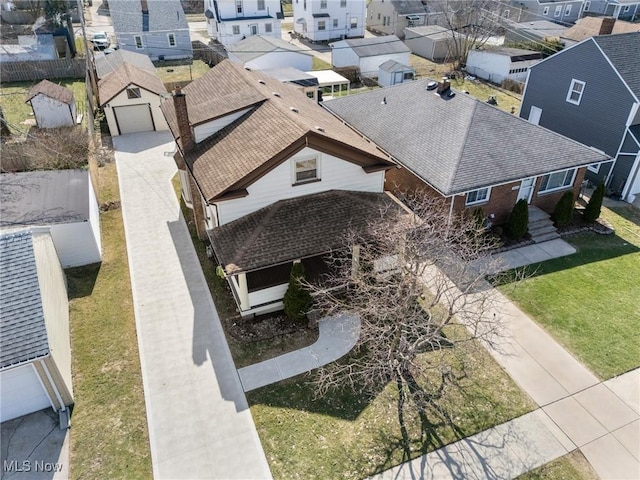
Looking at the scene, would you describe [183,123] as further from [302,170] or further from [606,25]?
[606,25]

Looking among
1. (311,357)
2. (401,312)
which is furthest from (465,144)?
(311,357)

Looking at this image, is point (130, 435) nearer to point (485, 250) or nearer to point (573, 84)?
point (485, 250)

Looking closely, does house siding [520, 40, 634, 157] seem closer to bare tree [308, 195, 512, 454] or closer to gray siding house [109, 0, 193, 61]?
bare tree [308, 195, 512, 454]

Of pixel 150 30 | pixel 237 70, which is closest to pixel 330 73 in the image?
pixel 237 70

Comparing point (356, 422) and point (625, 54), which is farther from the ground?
point (625, 54)

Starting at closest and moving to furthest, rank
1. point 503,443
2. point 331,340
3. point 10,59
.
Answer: point 503,443 → point 331,340 → point 10,59

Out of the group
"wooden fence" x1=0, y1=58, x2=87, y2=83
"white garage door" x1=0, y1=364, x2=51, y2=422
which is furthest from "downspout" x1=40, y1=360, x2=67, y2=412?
"wooden fence" x1=0, y1=58, x2=87, y2=83
